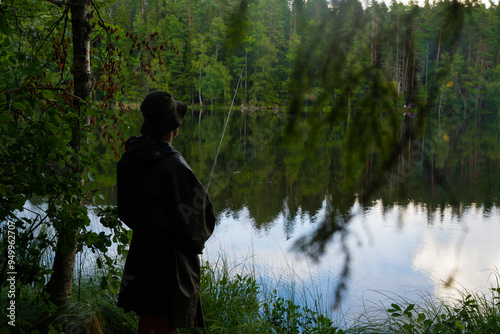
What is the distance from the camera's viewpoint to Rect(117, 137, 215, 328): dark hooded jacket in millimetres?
2082

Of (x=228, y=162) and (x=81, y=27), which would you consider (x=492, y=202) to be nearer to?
(x=228, y=162)

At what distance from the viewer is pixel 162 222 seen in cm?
208

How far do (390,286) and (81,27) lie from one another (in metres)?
5.37

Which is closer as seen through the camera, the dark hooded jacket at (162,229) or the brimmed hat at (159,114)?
the dark hooded jacket at (162,229)

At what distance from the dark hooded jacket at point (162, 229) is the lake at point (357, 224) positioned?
0.50 metres

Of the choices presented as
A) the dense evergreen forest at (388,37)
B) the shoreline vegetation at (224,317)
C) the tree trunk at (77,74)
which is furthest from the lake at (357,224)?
the tree trunk at (77,74)

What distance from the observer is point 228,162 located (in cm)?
1602

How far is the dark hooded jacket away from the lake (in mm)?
503

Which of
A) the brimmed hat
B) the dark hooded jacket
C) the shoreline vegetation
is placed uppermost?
the brimmed hat

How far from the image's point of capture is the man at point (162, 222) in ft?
6.84

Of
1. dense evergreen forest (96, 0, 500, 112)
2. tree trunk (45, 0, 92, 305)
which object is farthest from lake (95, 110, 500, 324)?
tree trunk (45, 0, 92, 305)

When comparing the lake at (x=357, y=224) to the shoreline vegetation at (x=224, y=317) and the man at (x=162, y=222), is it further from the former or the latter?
the man at (x=162, y=222)

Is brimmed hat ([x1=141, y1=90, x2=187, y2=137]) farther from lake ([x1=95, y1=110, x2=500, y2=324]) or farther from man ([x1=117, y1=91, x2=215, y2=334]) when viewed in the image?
lake ([x1=95, y1=110, x2=500, y2=324])

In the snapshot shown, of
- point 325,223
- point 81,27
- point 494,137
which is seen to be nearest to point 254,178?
point 81,27
